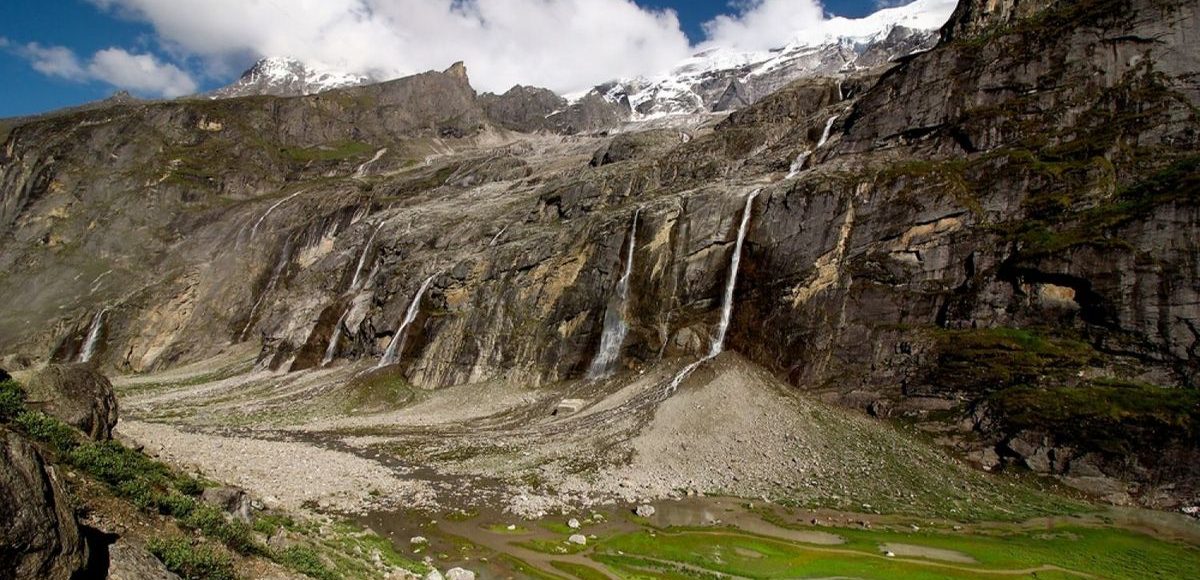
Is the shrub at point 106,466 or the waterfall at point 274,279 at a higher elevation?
the waterfall at point 274,279

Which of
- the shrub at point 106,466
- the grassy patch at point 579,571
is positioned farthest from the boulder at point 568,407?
the shrub at point 106,466

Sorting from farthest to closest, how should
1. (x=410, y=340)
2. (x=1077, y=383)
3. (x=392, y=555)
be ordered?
(x=410, y=340) < (x=1077, y=383) < (x=392, y=555)

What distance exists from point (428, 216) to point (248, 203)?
6487 centimetres

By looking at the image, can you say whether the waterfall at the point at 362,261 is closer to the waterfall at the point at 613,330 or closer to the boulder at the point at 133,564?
the waterfall at the point at 613,330

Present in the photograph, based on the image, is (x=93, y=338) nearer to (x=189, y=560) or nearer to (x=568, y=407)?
(x=568, y=407)

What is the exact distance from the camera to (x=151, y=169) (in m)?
153

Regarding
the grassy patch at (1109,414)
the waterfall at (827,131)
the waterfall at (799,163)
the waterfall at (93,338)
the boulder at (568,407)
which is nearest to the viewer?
the grassy patch at (1109,414)

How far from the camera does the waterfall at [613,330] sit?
60375 mm

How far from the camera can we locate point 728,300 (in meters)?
57.8

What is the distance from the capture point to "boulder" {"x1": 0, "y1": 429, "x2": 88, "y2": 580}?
8.97 meters

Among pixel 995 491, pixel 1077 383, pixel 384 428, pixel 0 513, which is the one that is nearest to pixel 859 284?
pixel 1077 383

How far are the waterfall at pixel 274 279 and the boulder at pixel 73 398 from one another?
85.8m

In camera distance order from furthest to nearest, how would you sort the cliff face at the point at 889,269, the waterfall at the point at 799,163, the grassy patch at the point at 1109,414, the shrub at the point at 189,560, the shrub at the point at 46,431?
the waterfall at the point at 799,163, the cliff face at the point at 889,269, the grassy patch at the point at 1109,414, the shrub at the point at 46,431, the shrub at the point at 189,560

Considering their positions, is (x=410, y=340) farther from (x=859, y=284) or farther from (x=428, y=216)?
(x=859, y=284)
